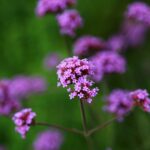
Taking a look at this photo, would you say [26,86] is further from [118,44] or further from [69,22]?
[69,22]

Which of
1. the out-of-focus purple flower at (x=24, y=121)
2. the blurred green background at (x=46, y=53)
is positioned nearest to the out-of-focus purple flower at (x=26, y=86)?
the blurred green background at (x=46, y=53)

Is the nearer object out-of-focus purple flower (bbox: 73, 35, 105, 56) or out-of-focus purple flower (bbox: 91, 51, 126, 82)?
out-of-focus purple flower (bbox: 91, 51, 126, 82)

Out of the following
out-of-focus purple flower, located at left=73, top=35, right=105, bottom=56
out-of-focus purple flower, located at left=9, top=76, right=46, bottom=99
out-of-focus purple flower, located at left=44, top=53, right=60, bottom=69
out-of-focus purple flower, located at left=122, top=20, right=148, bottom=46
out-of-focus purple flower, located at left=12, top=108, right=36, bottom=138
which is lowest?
out-of-focus purple flower, located at left=12, top=108, right=36, bottom=138

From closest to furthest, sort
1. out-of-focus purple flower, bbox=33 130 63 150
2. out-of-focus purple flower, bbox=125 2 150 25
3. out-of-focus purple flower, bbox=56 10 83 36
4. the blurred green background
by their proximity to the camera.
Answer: out-of-focus purple flower, bbox=56 10 83 36
out-of-focus purple flower, bbox=125 2 150 25
out-of-focus purple flower, bbox=33 130 63 150
the blurred green background

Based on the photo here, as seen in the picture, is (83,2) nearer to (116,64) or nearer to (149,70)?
(149,70)

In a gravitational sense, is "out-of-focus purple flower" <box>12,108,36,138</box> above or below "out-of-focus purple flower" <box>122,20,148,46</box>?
below

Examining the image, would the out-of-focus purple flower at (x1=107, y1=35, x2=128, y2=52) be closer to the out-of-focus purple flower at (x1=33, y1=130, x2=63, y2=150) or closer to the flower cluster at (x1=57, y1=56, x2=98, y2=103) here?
the out-of-focus purple flower at (x1=33, y1=130, x2=63, y2=150)

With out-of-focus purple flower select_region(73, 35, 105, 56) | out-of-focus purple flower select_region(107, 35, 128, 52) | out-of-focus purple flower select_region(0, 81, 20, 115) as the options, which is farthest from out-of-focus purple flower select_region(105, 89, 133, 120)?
out-of-focus purple flower select_region(107, 35, 128, 52)
